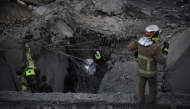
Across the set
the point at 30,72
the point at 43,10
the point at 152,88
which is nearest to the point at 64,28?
the point at 43,10

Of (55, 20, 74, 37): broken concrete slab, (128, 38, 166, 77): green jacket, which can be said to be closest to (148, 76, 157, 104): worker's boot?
(128, 38, 166, 77): green jacket

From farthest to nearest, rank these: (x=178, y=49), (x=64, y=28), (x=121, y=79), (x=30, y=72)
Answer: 1. (x=64, y=28)
2. (x=121, y=79)
3. (x=178, y=49)
4. (x=30, y=72)

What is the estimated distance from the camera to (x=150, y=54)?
2.62 metres

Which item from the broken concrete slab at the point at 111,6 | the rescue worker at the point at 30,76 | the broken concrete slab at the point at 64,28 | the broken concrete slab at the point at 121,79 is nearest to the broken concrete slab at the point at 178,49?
the broken concrete slab at the point at 121,79

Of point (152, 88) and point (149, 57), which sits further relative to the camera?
point (152, 88)

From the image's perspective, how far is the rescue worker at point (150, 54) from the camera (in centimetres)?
256

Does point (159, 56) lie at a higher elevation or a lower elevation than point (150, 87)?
higher

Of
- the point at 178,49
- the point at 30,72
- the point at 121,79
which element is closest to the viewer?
the point at 30,72

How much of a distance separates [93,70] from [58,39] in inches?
101

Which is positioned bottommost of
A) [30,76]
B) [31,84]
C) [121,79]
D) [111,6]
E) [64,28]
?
[121,79]

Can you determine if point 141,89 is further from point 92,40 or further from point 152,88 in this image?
point 92,40

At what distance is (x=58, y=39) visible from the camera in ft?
16.7

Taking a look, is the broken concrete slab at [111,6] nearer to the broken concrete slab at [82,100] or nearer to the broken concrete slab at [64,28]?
the broken concrete slab at [64,28]

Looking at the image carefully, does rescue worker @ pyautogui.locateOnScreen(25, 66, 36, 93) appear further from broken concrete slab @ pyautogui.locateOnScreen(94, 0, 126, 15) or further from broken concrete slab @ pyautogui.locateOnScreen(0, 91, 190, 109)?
broken concrete slab @ pyautogui.locateOnScreen(94, 0, 126, 15)
